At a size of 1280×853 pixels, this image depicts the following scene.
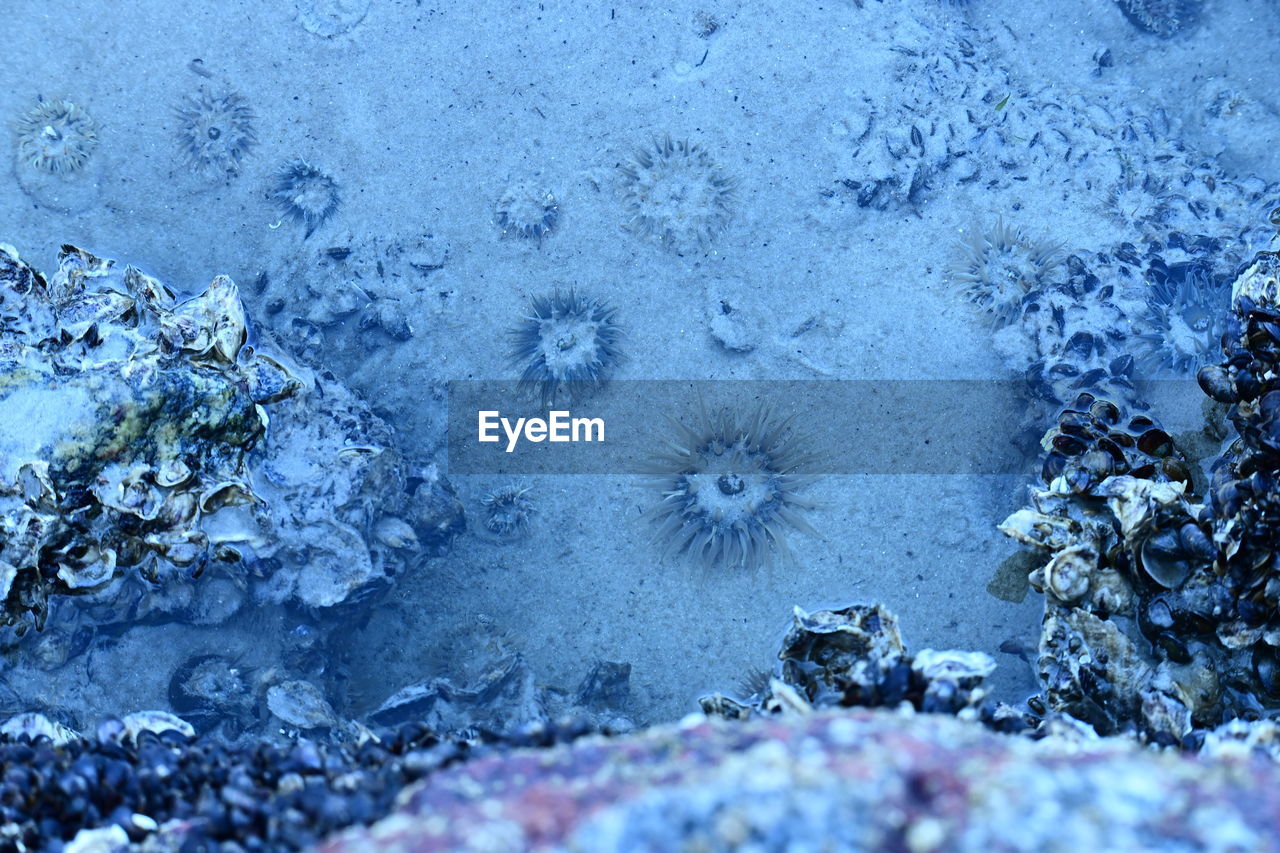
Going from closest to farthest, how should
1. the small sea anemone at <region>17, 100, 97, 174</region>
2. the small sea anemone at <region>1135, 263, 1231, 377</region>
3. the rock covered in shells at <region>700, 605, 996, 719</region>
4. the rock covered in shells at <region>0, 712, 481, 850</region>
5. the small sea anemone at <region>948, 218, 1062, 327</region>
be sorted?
the rock covered in shells at <region>0, 712, 481, 850</region> < the rock covered in shells at <region>700, 605, 996, 719</region> < the small sea anemone at <region>1135, 263, 1231, 377</region> < the small sea anemone at <region>948, 218, 1062, 327</region> < the small sea anemone at <region>17, 100, 97, 174</region>

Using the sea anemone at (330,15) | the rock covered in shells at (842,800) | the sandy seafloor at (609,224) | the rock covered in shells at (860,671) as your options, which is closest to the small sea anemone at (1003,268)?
the sandy seafloor at (609,224)

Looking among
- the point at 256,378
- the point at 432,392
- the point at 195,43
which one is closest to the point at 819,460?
the point at 432,392

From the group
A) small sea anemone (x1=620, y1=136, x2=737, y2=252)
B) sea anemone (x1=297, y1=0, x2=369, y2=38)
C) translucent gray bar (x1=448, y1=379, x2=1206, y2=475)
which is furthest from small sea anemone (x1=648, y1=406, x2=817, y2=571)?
sea anemone (x1=297, y1=0, x2=369, y2=38)

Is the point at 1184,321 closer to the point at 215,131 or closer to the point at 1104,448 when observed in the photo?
the point at 1104,448

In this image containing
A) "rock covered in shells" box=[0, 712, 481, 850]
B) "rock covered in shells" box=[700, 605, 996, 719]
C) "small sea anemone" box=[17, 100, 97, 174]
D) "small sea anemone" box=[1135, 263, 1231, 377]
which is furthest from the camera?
"small sea anemone" box=[17, 100, 97, 174]

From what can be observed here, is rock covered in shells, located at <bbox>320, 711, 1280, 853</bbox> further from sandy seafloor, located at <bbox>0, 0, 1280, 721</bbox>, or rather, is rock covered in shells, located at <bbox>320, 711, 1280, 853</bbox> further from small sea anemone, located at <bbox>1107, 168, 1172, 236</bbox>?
small sea anemone, located at <bbox>1107, 168, 1172, 236</bbox>

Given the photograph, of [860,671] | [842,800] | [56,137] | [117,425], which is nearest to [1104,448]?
[860,671]

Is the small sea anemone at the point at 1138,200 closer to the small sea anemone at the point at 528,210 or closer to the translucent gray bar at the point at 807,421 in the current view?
the translucent gray bar at the point at 807,421
